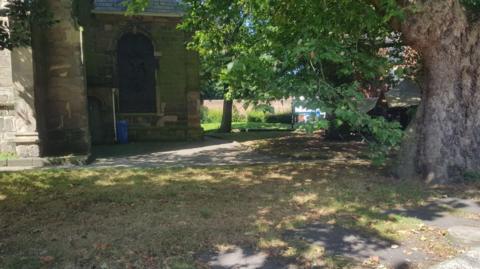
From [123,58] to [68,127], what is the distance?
7.28 m

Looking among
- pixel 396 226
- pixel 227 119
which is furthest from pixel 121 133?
pixel 396 226

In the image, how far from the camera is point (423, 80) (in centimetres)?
896

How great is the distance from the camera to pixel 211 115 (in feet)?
144

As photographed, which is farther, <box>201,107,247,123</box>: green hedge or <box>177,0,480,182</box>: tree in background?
<box>201,107,247,123</box>: green hedge

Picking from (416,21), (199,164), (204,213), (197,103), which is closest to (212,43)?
(199,164)

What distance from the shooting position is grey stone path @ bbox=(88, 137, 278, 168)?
37.8 ft

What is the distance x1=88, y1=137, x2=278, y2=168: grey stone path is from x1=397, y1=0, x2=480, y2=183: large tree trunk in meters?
4.40

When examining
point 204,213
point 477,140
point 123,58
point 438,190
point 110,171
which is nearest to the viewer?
point 204,213

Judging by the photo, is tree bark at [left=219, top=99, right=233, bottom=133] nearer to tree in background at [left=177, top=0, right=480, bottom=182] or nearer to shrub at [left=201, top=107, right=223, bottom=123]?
shrub at [left=201, top=107, right=223, bottom=123]

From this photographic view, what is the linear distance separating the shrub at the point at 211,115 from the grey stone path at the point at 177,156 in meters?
27.1

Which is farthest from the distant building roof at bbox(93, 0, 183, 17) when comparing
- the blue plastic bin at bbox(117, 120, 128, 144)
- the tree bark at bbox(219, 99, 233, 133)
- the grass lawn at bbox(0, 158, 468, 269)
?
the grass lawn at bbox(0, 158, 468, 269)

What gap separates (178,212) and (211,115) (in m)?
37.5

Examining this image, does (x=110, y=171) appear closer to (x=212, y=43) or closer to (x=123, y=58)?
(x=212, y=43)

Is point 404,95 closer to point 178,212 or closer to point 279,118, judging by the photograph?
point 178,212
